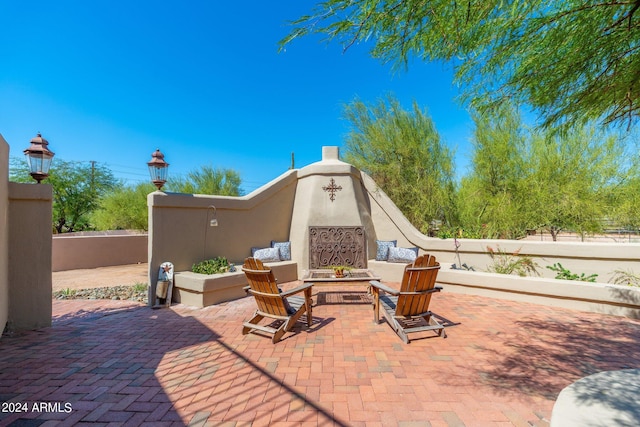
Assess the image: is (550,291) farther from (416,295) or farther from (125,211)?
(125,211)

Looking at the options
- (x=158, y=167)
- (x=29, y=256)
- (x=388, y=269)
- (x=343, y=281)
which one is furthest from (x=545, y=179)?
(x=29, y=256)

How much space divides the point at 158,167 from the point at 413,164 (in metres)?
7.28

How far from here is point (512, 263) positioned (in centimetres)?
602

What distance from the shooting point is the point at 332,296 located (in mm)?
5883

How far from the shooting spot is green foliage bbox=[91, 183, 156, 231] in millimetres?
13714

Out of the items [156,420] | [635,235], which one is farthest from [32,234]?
[635,235]

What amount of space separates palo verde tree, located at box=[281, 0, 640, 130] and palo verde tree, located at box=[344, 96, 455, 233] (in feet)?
18.9

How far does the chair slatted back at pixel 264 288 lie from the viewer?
359cm

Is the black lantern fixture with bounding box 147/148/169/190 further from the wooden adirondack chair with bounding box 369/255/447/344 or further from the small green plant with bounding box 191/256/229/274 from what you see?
the wooden adirondack chair with bounding box 369/255/447/344

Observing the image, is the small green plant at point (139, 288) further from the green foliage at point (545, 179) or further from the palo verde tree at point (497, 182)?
the green foliage at point (545, 179)

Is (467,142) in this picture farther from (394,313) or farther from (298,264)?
(394,313)

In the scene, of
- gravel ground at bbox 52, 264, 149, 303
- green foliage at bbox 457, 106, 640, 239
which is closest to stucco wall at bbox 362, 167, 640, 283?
green foliage at bbox 457, 106, 640, 239

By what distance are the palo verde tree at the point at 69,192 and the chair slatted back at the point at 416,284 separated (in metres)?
19.8

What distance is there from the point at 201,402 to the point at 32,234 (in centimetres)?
386
